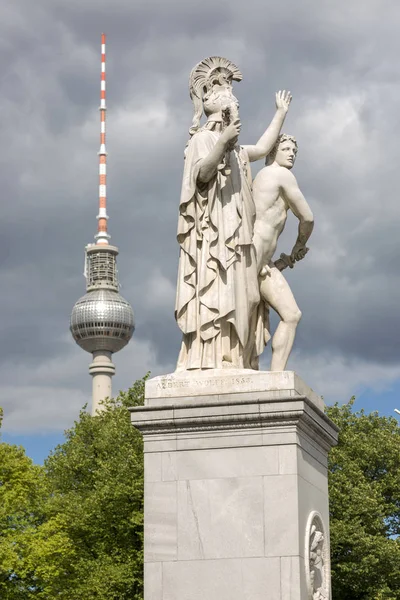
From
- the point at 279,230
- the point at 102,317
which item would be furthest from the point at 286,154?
the point at 102,317

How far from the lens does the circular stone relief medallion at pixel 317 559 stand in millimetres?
15494

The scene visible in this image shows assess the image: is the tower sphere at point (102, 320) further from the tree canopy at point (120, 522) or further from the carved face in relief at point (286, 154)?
the carved face in relief at point (286, 154)

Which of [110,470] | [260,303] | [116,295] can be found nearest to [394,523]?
[110,470]

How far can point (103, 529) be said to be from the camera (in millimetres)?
47062

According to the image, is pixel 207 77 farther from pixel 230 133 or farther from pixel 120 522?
pixel 120 522

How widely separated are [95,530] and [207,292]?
32.1 meters

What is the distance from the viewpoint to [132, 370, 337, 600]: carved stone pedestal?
15.3 m

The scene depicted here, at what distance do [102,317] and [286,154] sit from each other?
14721 centimetres

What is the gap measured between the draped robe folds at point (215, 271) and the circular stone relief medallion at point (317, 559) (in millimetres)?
2325

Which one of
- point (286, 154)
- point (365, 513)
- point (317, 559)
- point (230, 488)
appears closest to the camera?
point (230, 488)

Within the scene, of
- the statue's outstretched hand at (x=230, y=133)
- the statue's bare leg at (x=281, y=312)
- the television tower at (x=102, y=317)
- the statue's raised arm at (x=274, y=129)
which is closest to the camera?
the statue's outstretched hand at (x=230, y=133)

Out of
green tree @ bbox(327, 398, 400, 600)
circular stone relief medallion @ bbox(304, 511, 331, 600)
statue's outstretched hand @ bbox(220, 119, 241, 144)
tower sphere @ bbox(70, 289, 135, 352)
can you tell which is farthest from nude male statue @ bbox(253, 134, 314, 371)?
tower sphere @ bbox(70, 289, 135, 352)

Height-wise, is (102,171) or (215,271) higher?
(102,171)

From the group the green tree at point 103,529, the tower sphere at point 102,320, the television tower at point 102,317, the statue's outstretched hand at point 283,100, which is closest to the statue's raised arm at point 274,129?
the statue's outstretched hand at point 283,100
